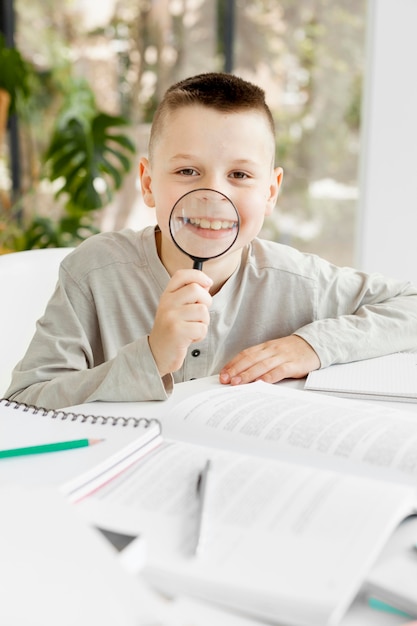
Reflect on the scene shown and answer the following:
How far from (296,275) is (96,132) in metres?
2.19

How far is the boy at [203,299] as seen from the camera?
118 cm

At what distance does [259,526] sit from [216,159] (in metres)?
0.85

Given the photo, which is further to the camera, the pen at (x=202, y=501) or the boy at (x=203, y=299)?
the boy at (x=203, y=299)

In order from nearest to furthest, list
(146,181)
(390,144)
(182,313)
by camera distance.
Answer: (182,313)
(146,181)
(390,144)

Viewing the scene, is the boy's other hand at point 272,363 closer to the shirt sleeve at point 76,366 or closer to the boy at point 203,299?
the boy at point 203,299

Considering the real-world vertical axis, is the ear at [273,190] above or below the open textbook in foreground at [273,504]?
above

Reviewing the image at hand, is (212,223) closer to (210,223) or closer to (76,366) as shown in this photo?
(210,223)

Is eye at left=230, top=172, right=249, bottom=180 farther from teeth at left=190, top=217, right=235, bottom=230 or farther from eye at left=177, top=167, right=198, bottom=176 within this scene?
teeth at left=190, top=217, right=235, bottom=230

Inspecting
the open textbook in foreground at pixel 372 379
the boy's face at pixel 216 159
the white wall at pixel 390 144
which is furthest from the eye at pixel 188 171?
the white wall at pixel 390 144

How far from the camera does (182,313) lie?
112 centimetres

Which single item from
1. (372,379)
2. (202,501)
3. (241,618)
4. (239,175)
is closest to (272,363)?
(372,379)

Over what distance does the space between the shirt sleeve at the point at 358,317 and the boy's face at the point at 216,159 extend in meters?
0.24

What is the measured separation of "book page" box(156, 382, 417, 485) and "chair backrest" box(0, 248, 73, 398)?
684 mm

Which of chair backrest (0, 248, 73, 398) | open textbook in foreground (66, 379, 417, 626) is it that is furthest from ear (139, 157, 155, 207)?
open textbook in foreground (66, 379, 417, 626)
